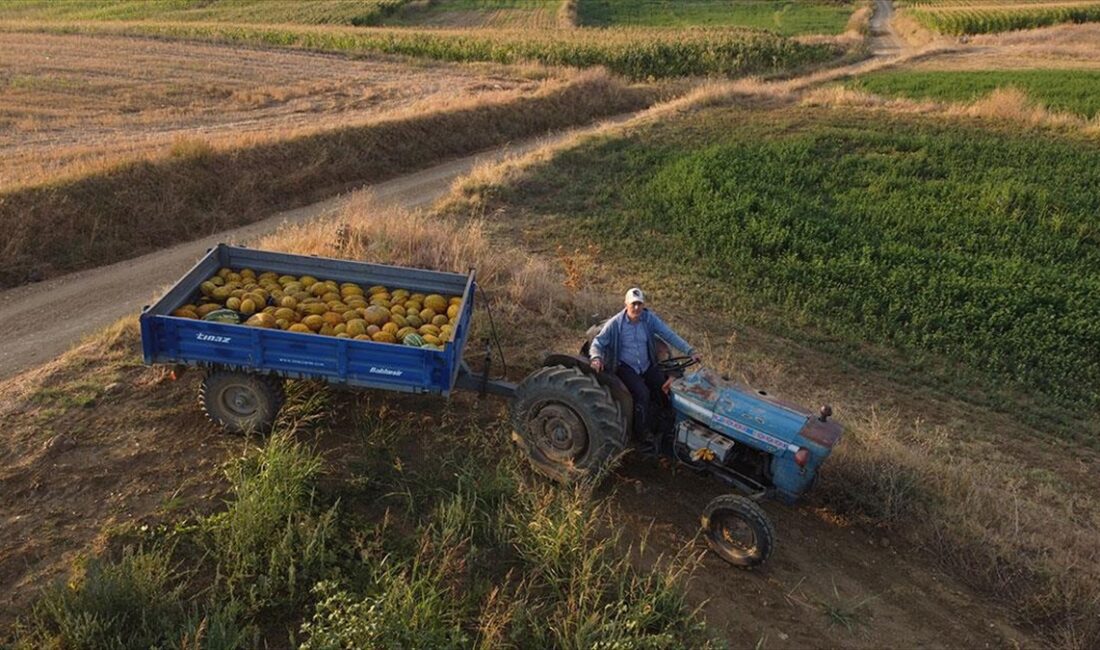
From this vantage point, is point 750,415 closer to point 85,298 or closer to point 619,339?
point 619,339

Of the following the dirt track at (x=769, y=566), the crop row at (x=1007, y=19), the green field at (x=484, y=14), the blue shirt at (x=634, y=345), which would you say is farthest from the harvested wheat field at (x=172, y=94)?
the crop row at (x=1007, y=19)

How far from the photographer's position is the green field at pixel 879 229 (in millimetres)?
11984

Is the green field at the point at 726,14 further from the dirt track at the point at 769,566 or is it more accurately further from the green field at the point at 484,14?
the dirt track at the point at 769,566

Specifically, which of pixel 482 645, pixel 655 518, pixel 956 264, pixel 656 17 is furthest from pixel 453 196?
pixel 656 17

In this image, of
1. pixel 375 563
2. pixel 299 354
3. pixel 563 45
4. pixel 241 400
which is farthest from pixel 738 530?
pixel 563 45

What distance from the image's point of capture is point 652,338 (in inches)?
294

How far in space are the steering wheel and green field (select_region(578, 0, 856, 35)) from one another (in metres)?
45.4

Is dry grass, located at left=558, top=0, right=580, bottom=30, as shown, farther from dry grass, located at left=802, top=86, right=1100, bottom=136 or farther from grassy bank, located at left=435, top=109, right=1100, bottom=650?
grassy bank, located at left=435, top=109, right=1100, bottom=650

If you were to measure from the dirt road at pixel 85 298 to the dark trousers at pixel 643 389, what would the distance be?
775cm

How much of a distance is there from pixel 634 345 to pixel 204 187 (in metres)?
12.4

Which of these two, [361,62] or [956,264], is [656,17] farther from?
[956,264]

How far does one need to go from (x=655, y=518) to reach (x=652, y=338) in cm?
165

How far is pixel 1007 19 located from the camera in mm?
49812

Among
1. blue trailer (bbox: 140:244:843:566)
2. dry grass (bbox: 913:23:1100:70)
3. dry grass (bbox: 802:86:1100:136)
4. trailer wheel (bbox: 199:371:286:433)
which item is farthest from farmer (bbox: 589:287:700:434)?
dry grass (bbox: 913:23:1100:70)
